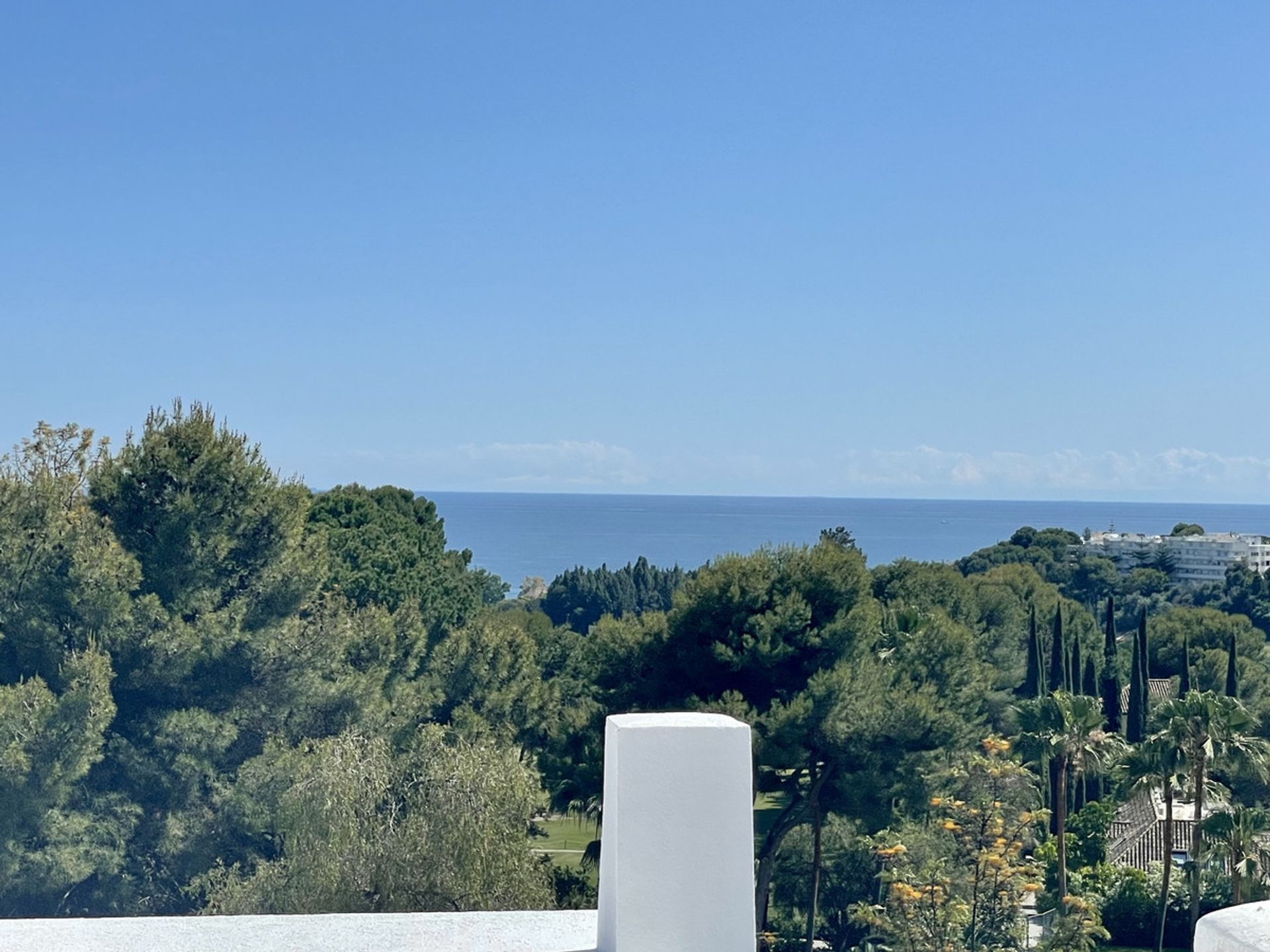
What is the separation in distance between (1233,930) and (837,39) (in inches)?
713

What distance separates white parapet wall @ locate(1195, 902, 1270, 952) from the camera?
4.51 ft

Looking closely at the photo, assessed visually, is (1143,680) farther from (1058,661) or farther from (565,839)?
(565,839)

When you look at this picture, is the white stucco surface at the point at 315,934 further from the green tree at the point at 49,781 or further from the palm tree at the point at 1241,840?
the palm tree at the point at 1241,840

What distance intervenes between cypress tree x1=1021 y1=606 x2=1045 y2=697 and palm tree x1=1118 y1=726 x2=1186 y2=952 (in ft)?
41.0

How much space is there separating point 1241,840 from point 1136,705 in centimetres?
1229

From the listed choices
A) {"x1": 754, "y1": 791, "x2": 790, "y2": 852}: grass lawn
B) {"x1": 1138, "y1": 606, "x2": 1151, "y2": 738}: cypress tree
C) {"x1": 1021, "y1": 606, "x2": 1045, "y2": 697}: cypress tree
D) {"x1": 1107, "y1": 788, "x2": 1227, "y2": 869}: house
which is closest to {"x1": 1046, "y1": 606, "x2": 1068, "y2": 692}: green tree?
{"x1": 1021, "y1": 606, "x2": 1045, "y2": 697}: cypress tree

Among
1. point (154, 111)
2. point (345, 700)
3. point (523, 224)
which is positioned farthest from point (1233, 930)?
point (523, 224)

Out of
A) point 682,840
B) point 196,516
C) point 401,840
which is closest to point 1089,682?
point 196,516

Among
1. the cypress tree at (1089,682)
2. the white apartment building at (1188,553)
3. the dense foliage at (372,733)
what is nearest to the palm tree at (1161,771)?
the dense foliage at (372,733)

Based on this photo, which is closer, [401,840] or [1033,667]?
[401,840]

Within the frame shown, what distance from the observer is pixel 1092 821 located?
20750 millimetres

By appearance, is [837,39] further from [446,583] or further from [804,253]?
[804,253]

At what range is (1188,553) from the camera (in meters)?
61.6

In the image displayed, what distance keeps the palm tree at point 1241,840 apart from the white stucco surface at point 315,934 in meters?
15.3
